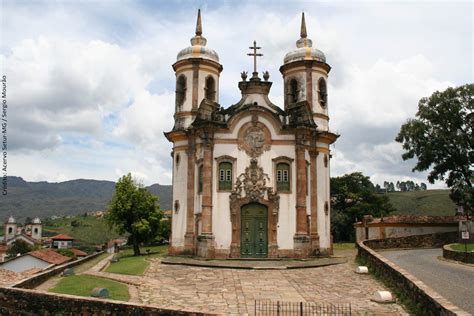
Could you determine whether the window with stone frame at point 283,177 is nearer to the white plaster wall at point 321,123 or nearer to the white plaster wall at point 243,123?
the white plaster wall at point 243,123

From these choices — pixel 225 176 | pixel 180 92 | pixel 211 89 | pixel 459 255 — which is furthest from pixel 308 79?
pixel 459 255

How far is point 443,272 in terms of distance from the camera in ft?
56.8

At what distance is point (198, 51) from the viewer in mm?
29031

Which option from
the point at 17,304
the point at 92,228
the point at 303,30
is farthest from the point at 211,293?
the point at 92,228

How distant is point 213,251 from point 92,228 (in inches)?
3849

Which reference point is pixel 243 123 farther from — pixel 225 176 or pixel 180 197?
pixel 180 197

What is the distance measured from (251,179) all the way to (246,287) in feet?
33.2

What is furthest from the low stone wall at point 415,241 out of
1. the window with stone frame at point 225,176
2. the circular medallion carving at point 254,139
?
the window with stone frame at point 225,176

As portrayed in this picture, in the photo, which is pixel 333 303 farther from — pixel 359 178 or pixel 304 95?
pixel 359 178

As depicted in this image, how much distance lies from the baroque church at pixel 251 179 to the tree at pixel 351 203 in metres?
24.1

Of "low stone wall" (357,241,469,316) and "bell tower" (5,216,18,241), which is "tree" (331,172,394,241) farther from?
"bell tower" (5,216,18,241)

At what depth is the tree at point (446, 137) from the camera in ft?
110

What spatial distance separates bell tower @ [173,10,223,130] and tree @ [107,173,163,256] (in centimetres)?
540

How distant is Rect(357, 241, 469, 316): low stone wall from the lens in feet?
30.6
